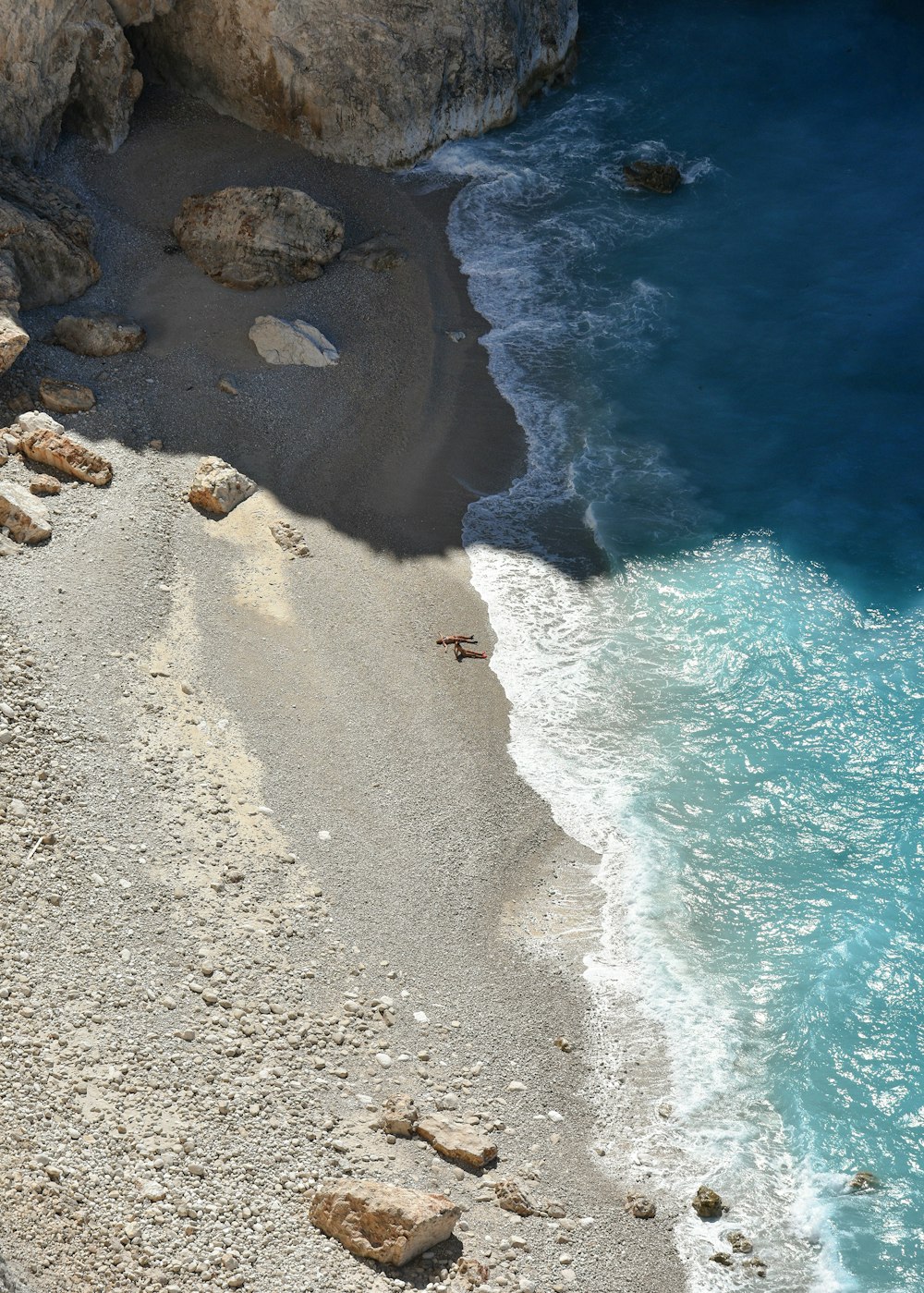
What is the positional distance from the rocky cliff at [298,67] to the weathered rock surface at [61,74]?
26 millimetres

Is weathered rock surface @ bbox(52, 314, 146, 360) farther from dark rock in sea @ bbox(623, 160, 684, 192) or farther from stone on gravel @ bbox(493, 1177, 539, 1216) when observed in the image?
stone on gravel @ bbox(493, 1177, 539, 1216)

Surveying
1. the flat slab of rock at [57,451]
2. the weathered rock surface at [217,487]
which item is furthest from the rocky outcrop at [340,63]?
the flat slab of rock at [57,451]

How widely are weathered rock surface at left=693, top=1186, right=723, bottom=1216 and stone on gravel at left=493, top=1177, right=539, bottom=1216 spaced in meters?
1.76

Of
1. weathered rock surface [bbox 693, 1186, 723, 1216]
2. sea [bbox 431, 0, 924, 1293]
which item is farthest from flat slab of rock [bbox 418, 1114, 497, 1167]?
A: weathered rock surface [bbox 693, 1186, 723, 1216]

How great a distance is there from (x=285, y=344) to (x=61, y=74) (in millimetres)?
7186

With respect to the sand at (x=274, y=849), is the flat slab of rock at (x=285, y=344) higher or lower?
higher

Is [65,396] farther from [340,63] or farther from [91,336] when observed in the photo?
[340,63]

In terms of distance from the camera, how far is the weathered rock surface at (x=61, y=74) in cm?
2269

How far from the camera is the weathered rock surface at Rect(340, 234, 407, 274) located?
24.9 meters

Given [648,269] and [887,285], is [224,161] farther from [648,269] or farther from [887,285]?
[887,285]

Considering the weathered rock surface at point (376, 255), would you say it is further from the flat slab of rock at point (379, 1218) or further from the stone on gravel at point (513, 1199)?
the flat slab of rock at point (379, 1218)

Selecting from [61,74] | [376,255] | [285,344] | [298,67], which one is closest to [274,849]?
[285,344]

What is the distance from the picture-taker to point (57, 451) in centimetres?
1883

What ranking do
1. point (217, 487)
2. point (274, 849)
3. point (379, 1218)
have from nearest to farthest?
1. point (379, 1218)
2. point (274, 849)
3. point (217, 487)
